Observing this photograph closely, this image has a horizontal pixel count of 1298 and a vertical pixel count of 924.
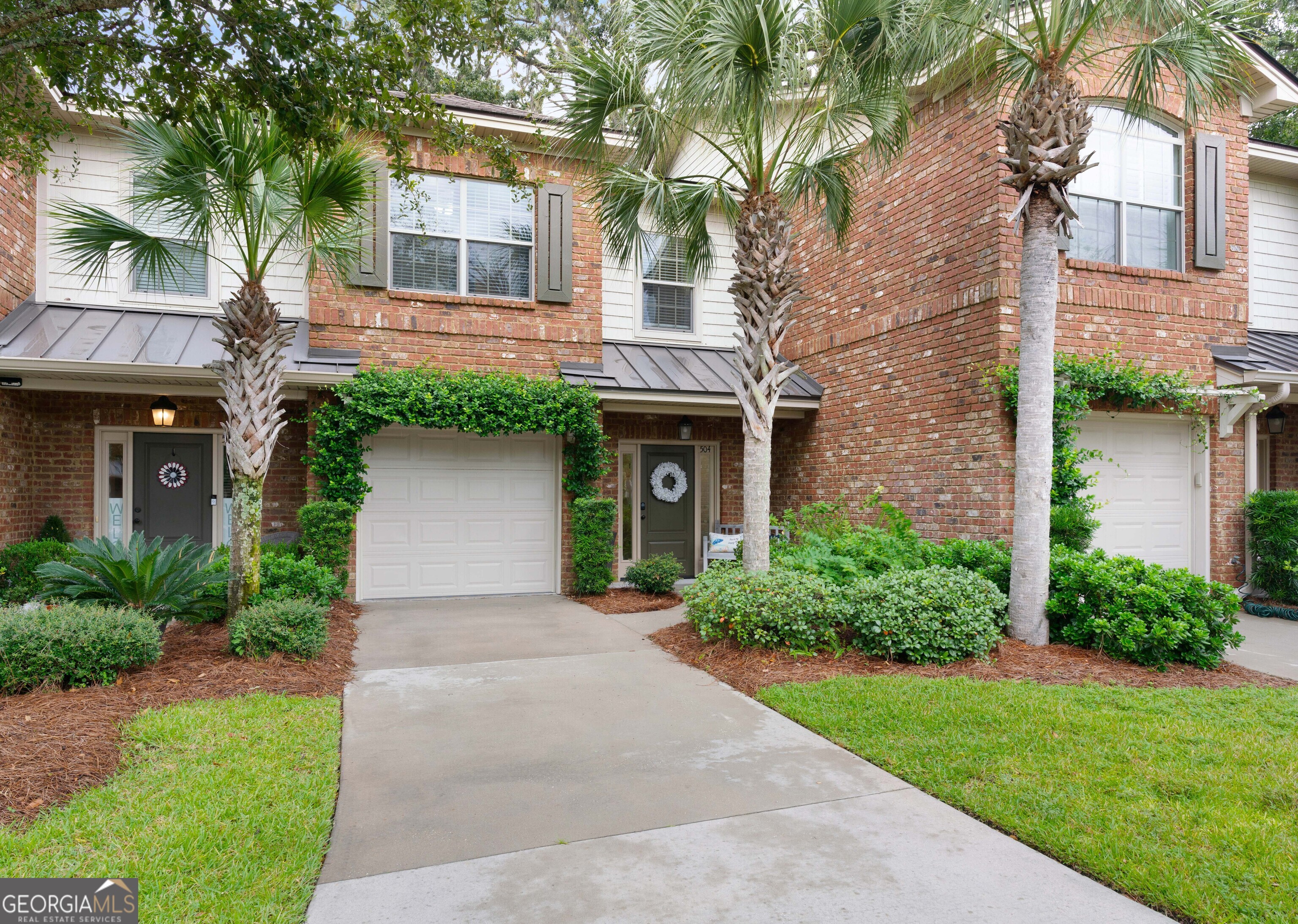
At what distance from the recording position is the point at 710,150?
11406 mm

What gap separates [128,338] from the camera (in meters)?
8.46

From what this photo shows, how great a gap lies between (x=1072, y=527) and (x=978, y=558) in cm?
114

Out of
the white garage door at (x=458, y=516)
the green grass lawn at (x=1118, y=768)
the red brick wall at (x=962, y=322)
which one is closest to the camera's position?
the green grass lawn at (x=1118, y=768)

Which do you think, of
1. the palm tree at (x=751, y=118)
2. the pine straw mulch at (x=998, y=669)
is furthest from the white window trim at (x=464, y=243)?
the pine straw mulch at (x=998, y=669)

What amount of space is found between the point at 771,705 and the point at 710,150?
355 inches

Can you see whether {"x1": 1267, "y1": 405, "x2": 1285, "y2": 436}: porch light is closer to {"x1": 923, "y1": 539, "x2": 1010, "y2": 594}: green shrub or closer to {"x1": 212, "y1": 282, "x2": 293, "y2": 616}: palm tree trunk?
{"x1": 923, "y1": 539, "x2": 1010, "y2": 594}: green shrub

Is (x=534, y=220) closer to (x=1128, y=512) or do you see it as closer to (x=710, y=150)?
(x=710, y=150)

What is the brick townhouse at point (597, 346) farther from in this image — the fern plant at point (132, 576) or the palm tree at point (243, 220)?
the fern plant at point (132, 576)

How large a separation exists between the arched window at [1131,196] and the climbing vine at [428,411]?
609 cm

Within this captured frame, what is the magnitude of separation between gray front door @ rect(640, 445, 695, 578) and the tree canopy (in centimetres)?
640

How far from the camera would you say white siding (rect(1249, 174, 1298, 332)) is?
10711 millimetres

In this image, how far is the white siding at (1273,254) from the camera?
10711mm

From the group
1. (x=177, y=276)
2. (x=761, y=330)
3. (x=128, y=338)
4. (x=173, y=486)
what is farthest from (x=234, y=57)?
(x=173, y=486)

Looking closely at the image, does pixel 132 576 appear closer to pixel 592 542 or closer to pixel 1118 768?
pixel 592 542
